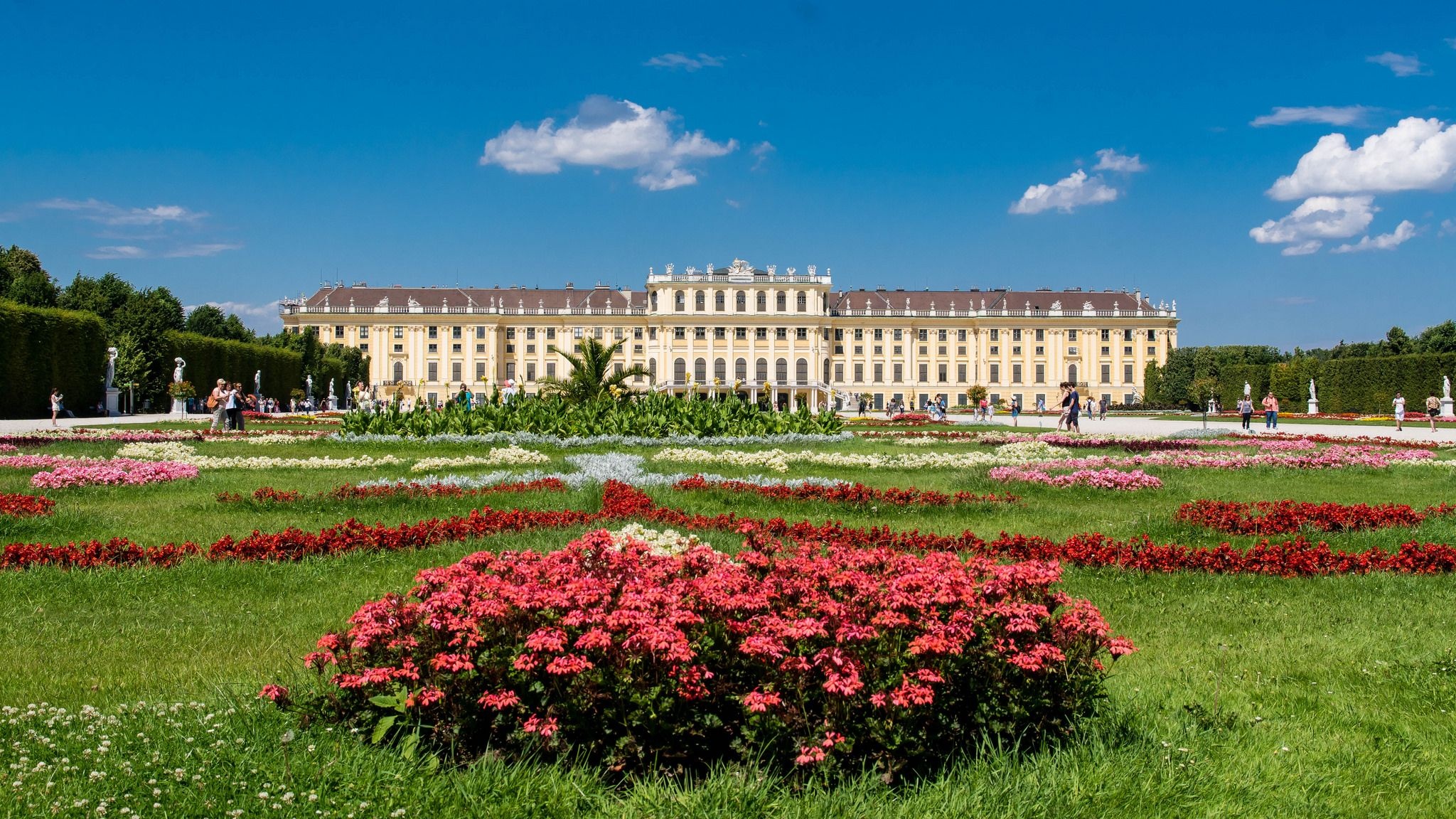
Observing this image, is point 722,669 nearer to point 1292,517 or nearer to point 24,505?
point 1292,517

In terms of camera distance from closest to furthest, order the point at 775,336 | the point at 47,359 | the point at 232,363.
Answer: the point at 47,359
the point at 232,363
the point at 775,336

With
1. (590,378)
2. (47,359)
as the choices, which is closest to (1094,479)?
(590,378)

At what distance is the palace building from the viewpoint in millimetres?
80000

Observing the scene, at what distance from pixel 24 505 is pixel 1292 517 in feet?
32.6

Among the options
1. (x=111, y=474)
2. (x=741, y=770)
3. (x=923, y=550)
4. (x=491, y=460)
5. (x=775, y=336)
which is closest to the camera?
(x=741, y=770)

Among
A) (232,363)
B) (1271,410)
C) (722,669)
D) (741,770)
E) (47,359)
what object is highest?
(232,363)

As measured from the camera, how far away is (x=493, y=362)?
271ft

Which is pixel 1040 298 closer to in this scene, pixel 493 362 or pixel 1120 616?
pixel 493 362

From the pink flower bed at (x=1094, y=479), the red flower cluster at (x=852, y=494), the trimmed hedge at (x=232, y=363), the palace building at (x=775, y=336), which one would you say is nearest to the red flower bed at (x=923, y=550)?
the red flower cluster at (x=852, y=494)

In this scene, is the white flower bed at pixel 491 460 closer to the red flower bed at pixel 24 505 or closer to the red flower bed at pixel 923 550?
the red flower bed at pixel 24 505

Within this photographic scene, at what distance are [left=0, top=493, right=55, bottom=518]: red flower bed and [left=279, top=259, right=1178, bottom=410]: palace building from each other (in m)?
71.4

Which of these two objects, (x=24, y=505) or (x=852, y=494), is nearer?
(x=24, y=505)

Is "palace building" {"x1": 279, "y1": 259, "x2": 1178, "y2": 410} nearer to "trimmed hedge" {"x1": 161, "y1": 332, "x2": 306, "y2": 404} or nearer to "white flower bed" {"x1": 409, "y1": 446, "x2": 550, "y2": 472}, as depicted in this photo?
"trimmed hedge" {"x1": 161, "y1": 332, "x2": 306, "y2": 404}

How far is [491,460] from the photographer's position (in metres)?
13.2
